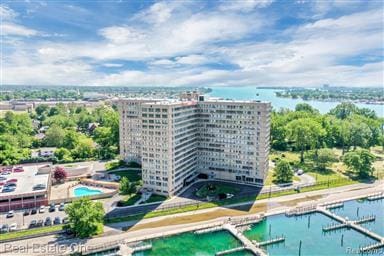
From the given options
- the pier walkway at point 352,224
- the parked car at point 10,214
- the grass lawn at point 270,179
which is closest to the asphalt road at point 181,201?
the grass lawn at point 270,179

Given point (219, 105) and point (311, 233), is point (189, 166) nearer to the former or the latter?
point (219, 105)

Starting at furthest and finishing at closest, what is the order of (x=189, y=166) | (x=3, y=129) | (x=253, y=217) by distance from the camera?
1. (x=3, y=129)
2. (x=189, y=166)
3. (x=253, y=217)

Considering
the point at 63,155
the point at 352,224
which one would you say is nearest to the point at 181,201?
the point at 352,224

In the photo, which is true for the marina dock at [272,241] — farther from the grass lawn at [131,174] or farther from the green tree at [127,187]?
the grass lawn at [131,174]

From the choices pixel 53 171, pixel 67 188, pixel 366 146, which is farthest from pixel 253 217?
pixel 366 146

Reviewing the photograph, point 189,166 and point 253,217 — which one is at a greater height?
point 189,166

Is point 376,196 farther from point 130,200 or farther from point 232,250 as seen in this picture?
point 130,200

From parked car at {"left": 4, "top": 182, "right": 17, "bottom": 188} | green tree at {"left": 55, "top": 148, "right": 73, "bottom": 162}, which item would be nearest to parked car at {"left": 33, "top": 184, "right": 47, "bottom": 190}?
parked car at {"left": 4, "top": 182, "right": 17, "bottom": 188}
